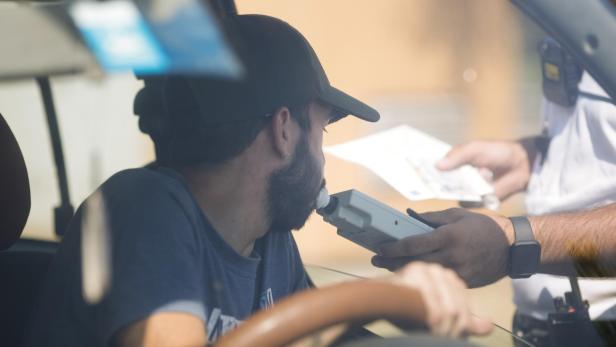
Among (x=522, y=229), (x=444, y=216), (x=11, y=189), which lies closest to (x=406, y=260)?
(x=444, y=216)

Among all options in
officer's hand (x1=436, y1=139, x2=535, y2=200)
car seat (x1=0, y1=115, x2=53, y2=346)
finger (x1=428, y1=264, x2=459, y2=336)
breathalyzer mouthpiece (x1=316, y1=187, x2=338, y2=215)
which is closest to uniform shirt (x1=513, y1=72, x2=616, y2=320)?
officer's hand (x1=436, y1=139, x2=535, y2=200)

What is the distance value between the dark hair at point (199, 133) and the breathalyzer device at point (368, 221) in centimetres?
23

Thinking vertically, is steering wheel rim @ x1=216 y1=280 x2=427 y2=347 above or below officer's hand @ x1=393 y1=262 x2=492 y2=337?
above

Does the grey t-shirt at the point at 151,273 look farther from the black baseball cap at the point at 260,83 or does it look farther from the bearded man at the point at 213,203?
the black baseball cap at the point at 260,83

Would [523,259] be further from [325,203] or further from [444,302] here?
[444,302]

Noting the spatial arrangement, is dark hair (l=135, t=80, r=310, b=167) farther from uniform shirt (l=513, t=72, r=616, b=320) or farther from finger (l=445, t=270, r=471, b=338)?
uniform shirt (l=513, t=72, r=616, b=320)

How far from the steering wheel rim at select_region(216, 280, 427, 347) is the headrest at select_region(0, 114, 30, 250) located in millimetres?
870

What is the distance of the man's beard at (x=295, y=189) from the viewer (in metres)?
2.07

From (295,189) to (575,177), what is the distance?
33.1 inches

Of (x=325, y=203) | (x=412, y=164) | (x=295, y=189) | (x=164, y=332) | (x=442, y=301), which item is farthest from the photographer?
(x=412, y=164)

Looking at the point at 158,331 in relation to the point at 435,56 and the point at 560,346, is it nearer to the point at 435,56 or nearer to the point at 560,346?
the point at 560,346

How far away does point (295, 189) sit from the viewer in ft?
6.93

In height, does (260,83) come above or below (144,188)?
above

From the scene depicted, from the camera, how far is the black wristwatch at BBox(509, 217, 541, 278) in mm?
2049
